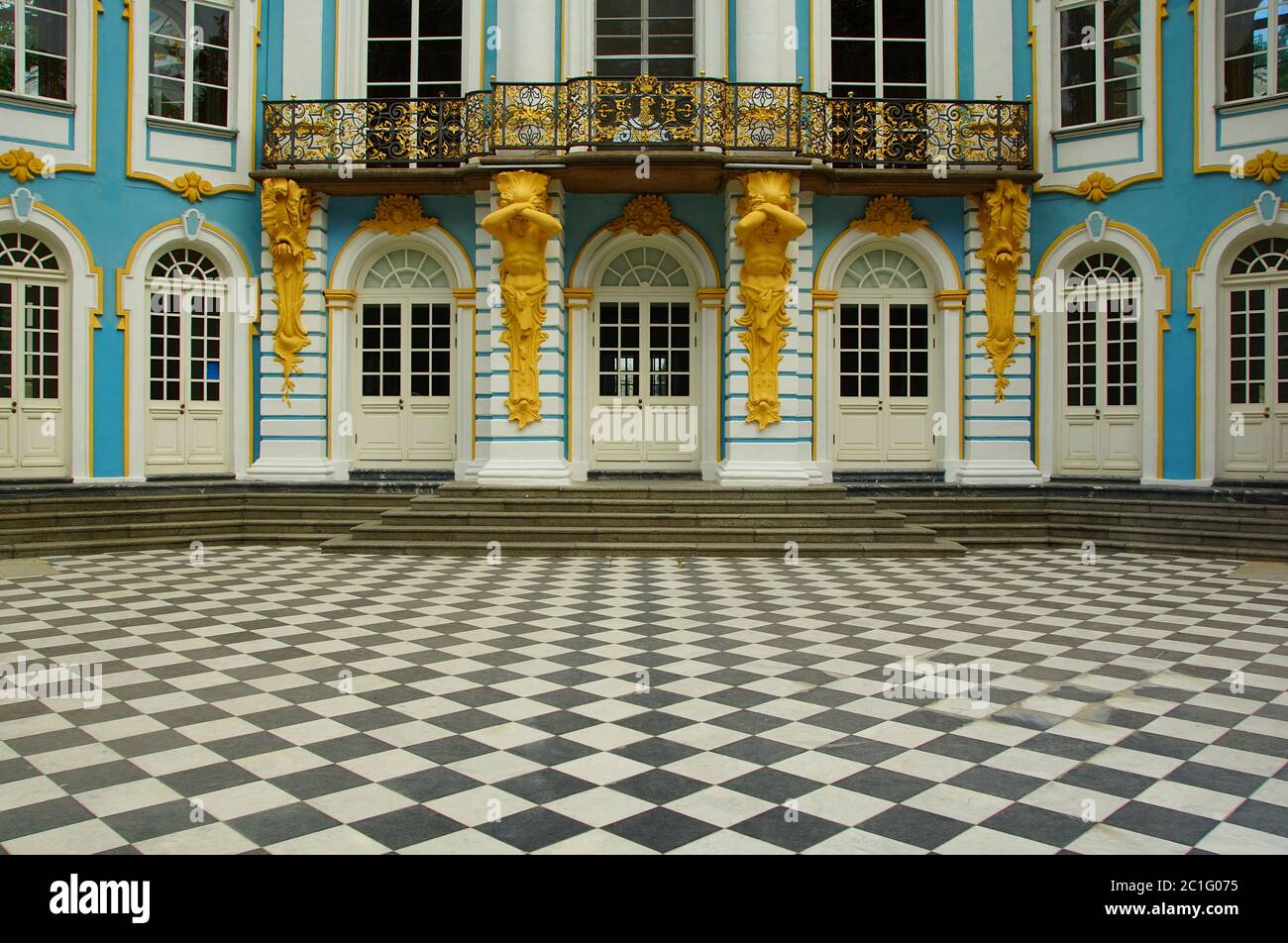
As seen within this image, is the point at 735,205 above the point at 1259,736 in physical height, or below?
above

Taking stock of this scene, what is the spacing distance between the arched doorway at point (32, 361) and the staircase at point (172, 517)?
101 cm

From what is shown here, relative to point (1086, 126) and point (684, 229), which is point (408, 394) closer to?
point (684, 229)

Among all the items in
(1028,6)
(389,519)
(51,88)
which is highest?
(1028,6)

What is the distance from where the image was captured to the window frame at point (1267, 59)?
44.0 ft

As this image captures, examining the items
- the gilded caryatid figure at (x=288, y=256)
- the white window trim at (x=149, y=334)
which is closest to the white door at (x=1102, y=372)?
the gilded caryatid figure at (x=288, y=256)

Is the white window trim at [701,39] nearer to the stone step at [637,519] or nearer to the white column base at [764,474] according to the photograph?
the white column base at [764,474]

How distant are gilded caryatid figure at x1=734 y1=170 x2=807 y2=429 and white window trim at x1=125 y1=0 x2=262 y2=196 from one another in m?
6.97

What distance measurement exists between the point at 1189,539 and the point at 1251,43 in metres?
6.51

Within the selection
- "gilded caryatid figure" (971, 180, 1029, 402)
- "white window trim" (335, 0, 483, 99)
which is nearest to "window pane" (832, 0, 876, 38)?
"gilded caryatid figure" (971, 180, 1029, 402)

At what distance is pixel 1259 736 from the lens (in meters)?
5.05

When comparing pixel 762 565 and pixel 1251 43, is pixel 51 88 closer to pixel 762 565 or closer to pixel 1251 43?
pixel 762 565

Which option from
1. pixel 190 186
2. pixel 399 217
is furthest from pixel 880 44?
pixel 190 186
